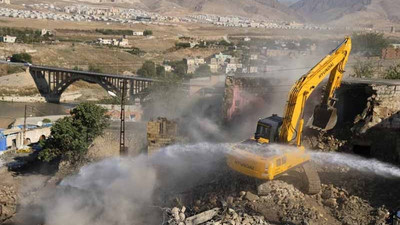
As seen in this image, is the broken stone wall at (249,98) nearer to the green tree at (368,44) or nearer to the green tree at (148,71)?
the green tree at (368,44)

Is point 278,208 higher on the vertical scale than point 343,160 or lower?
lower

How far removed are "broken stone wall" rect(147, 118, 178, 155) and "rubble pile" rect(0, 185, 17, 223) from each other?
512cm

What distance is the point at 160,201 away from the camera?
13.8 meters

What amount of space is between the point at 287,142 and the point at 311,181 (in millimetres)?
1173

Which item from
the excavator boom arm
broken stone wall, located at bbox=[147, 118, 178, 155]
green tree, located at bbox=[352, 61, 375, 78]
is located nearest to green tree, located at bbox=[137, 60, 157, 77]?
green tree, located at bbox=[352, 61, 375, 78]

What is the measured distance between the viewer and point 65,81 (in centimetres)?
5569

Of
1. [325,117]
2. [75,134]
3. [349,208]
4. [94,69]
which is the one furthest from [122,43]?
[349,208]

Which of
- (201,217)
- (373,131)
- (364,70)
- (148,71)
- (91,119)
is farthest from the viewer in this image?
(148,71)

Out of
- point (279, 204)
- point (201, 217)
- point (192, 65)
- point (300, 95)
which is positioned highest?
point (300, 95)

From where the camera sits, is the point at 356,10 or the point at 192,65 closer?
the point at 192,65

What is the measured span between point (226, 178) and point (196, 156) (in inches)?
77.7

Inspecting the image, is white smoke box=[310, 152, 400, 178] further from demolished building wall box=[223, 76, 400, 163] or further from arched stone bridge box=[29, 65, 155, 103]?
arched stone bridge box=[29, 65, 155, 103]

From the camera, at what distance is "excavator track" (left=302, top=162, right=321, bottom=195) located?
40.6 feet

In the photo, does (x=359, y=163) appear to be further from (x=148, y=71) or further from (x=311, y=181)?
(x=148, y=71)
